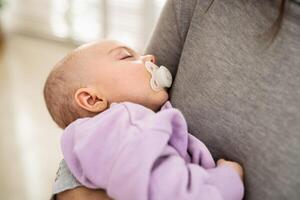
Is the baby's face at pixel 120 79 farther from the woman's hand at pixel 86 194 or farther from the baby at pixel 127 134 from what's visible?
the woman's hand at pixel 86 194

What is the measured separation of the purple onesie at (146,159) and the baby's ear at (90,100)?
0.22ft

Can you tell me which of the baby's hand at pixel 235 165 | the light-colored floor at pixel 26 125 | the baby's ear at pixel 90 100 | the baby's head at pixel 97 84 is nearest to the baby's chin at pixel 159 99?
the baby's head at pixel 97 84

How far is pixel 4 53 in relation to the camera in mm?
2994

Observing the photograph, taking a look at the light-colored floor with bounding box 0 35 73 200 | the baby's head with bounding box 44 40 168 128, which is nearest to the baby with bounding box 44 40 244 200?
the baby's head with bounding box 44 40 168 128

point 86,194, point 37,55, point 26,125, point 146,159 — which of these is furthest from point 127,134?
point 37,55

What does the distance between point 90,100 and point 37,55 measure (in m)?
2.15

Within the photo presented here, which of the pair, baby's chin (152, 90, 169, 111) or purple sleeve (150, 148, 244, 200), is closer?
purple sleeve (150, 148, 244, 200)

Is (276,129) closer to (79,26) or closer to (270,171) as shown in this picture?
(270,171)

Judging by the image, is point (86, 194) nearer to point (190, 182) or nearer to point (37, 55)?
point (190, 182)

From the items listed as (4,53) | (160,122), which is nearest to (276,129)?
(160,122)

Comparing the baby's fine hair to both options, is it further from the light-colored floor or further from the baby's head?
the light-colored floor

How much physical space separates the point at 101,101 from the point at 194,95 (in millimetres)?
198

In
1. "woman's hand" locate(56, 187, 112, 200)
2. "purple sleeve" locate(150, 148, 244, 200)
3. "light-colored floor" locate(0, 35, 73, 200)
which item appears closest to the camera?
"purple sleeve" locate(150, 148, 244, 200)

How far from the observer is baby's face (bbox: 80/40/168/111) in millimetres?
937
